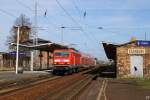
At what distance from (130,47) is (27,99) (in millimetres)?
24523

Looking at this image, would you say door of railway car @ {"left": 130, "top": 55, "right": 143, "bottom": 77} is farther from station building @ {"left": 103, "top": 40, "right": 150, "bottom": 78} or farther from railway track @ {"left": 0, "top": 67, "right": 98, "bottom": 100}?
railway track @ {"left": 0, "top": 67, "right": 98, "bottom": 100}

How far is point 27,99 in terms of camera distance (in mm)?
19656

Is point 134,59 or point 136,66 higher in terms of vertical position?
→ point 134,59

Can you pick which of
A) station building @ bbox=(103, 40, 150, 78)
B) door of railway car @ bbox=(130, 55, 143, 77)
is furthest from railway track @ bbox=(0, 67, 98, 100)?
door of railway car @ bbox=(130, 55, 143, 77)

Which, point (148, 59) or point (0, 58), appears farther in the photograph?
point (0, 58)

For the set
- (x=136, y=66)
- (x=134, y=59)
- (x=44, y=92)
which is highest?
(x=134, y=59)

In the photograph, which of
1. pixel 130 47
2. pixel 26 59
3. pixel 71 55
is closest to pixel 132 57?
pixel 130 47

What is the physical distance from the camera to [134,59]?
4269 centimetres

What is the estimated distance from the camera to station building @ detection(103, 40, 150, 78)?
42188 millimetres

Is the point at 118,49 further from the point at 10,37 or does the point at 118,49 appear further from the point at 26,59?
the point at 10,37

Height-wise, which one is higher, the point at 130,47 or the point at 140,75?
the point at 130,47

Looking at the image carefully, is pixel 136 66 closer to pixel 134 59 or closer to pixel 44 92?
pixel 134 59

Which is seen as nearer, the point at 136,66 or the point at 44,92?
the point at 44,92

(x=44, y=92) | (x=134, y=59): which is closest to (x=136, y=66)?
(x=134, y=59)
